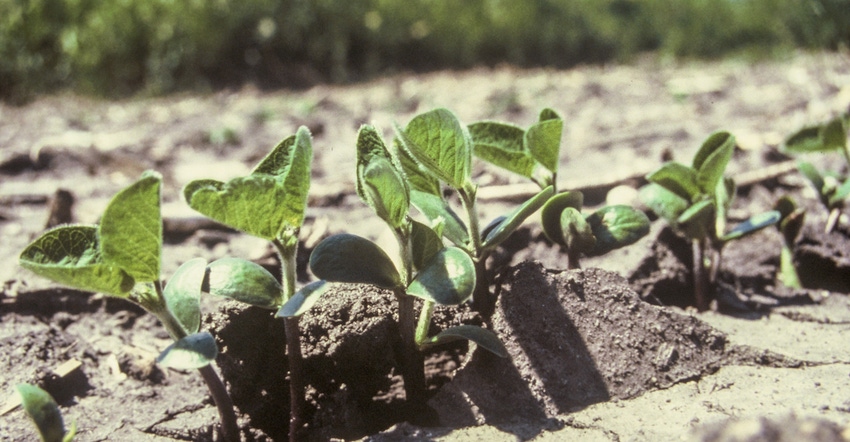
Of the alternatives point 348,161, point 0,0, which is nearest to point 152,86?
point 0,0

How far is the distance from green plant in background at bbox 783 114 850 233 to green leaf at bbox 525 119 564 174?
0.86 m

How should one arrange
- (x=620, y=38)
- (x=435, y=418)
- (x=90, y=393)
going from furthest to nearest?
1. (x=620, y=38)
2. (x=90, y=393)
3. (x=435, y=418)

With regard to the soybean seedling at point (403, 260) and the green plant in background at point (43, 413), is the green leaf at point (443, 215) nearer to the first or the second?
the soybean seedling at point (403, 260)

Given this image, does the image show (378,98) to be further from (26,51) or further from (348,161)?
(26,51)

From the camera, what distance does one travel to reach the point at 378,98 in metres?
5.42

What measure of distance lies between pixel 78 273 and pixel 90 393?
2.10 ft

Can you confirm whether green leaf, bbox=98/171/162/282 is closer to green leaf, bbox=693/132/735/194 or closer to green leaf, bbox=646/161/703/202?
green leaf, bbox=646/161/703/202

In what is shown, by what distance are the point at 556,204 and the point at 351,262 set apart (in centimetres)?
50

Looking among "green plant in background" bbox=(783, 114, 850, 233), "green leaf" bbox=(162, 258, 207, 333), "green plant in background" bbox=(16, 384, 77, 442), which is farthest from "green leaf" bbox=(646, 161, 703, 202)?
"green plant in background" bbox=(16, 384, 77, 442)

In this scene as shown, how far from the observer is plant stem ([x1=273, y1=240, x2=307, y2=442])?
4.52ft

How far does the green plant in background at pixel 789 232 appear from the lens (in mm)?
1993

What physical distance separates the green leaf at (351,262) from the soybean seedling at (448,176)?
0.14m

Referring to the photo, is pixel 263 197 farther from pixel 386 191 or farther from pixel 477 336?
pixel 477 336

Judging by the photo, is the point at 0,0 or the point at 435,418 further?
the point at 0,0
